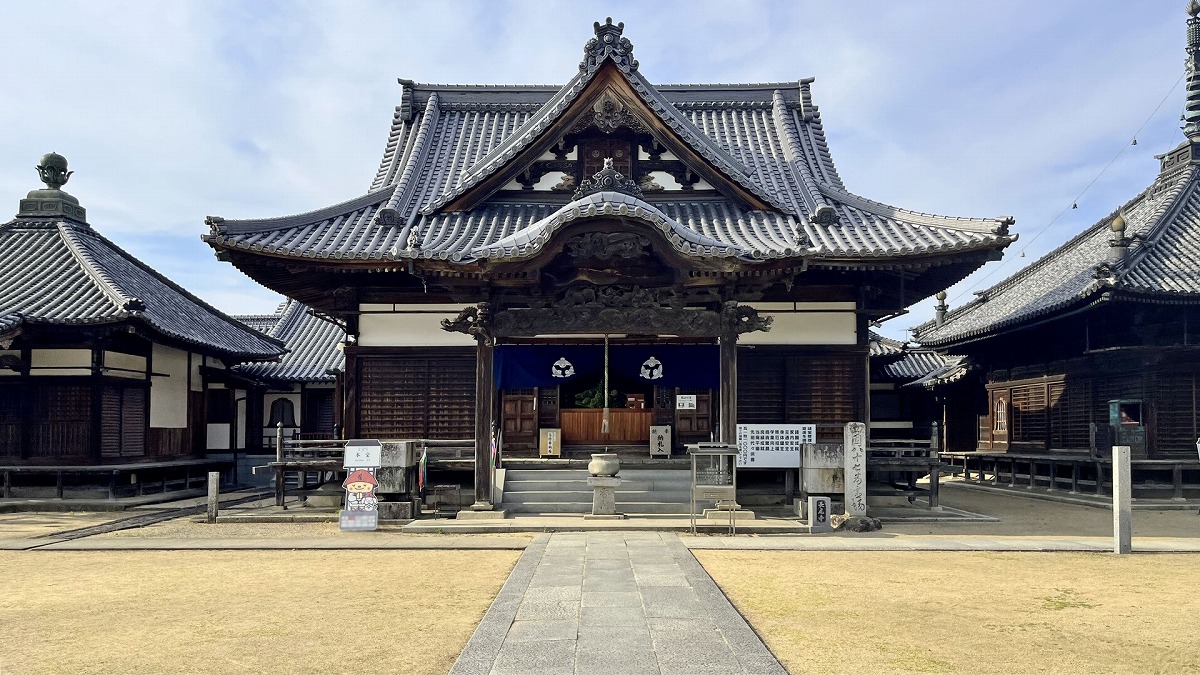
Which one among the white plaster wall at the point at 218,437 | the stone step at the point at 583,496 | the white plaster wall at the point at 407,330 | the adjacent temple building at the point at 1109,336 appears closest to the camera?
the stone step at the point at 583,496

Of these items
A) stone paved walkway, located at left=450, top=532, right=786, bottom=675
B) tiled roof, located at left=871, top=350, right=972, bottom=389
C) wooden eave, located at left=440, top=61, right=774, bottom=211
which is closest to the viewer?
stone paved walkway, located at left=450, top=532, right=786, bottom=675

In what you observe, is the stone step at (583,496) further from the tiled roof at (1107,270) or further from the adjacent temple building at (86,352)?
the tiled roof at (1107,270)

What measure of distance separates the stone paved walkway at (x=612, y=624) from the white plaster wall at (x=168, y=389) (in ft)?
51.0

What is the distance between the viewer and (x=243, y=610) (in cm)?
840

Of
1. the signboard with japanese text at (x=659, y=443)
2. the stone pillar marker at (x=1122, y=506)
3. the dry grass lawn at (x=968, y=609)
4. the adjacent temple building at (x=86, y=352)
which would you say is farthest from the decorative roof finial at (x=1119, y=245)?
the adjacent temple building at (x=86, y=352)

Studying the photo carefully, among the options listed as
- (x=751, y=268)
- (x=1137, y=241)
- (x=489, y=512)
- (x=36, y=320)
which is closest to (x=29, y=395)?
(x=36, y=320)

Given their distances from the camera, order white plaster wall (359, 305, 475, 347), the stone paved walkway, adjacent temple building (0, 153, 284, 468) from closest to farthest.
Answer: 1. the stone paved walkway
2. white plaster wall (359, 305, 475, 347)
3. adjacent temple building (0, 153, 284, 468)

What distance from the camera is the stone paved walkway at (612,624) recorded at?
635cm

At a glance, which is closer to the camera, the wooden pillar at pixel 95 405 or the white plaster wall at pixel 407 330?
the white plaster wall at pixel 407 330

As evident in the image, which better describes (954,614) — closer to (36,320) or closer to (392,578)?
(392,578)

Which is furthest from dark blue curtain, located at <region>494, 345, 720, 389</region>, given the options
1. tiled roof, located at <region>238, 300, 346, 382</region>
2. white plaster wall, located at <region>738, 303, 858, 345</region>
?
tiled roof, located at <region>238, 300, 346, 382</region>

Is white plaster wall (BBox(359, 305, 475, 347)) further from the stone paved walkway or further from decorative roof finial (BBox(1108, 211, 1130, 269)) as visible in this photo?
decorative roof finial (BBox(1108, 211, 1130, 269))

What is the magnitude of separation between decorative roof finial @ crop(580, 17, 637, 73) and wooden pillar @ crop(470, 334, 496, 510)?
7156 mm

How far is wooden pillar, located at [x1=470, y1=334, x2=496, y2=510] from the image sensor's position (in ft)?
51.0
